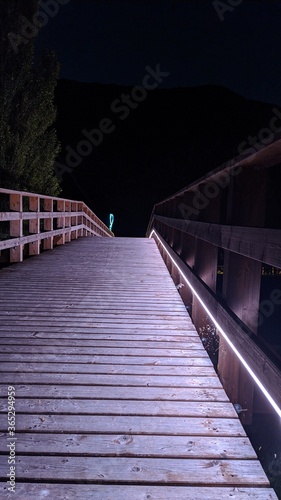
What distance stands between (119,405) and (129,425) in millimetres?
196

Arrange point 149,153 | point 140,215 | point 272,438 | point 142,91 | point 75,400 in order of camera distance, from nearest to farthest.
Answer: point 75,400 < point 272,438 < point 140,215 < point 149,153 < point 142,91

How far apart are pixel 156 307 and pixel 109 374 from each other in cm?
173

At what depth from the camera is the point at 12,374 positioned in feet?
8.13

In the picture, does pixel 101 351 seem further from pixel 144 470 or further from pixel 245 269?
pixel 144 470


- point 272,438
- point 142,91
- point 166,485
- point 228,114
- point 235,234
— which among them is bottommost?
point 272,438

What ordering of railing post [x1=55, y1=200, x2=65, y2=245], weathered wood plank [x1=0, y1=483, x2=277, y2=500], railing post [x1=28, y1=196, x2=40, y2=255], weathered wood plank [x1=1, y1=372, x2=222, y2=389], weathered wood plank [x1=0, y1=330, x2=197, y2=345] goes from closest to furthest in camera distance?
weathered wood plank [x1=0, y1=483, x2=277, y2=500] → weathered wood plank [x1=1, y1=372, x2=222, y2=389] → weathered wood plank [x1=0, y1=330, x2=197, y2=345] → railing post [x1=28, y1=196, x2=40, y2=255] → railing post [x1=55, y1=200, x2=65, y2=245]

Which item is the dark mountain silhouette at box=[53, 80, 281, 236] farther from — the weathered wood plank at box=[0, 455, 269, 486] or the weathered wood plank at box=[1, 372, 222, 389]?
the weathered wood plank at box=[0, 455, 269, 486]

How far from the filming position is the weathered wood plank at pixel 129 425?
192 cm

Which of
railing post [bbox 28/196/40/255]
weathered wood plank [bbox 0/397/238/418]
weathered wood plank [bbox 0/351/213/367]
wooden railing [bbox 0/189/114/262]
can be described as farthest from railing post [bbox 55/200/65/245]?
weathered wood plank [bbox 0/397/238/418]

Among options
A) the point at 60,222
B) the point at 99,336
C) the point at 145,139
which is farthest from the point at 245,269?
the point at 145,139

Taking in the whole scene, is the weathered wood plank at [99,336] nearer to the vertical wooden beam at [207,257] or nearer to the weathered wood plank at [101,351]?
the weathered wood plank at [101,351]

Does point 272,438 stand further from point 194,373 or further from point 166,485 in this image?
point 166,485

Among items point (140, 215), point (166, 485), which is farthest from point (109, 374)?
point (140, 215)

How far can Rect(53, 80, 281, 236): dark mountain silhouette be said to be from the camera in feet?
242
